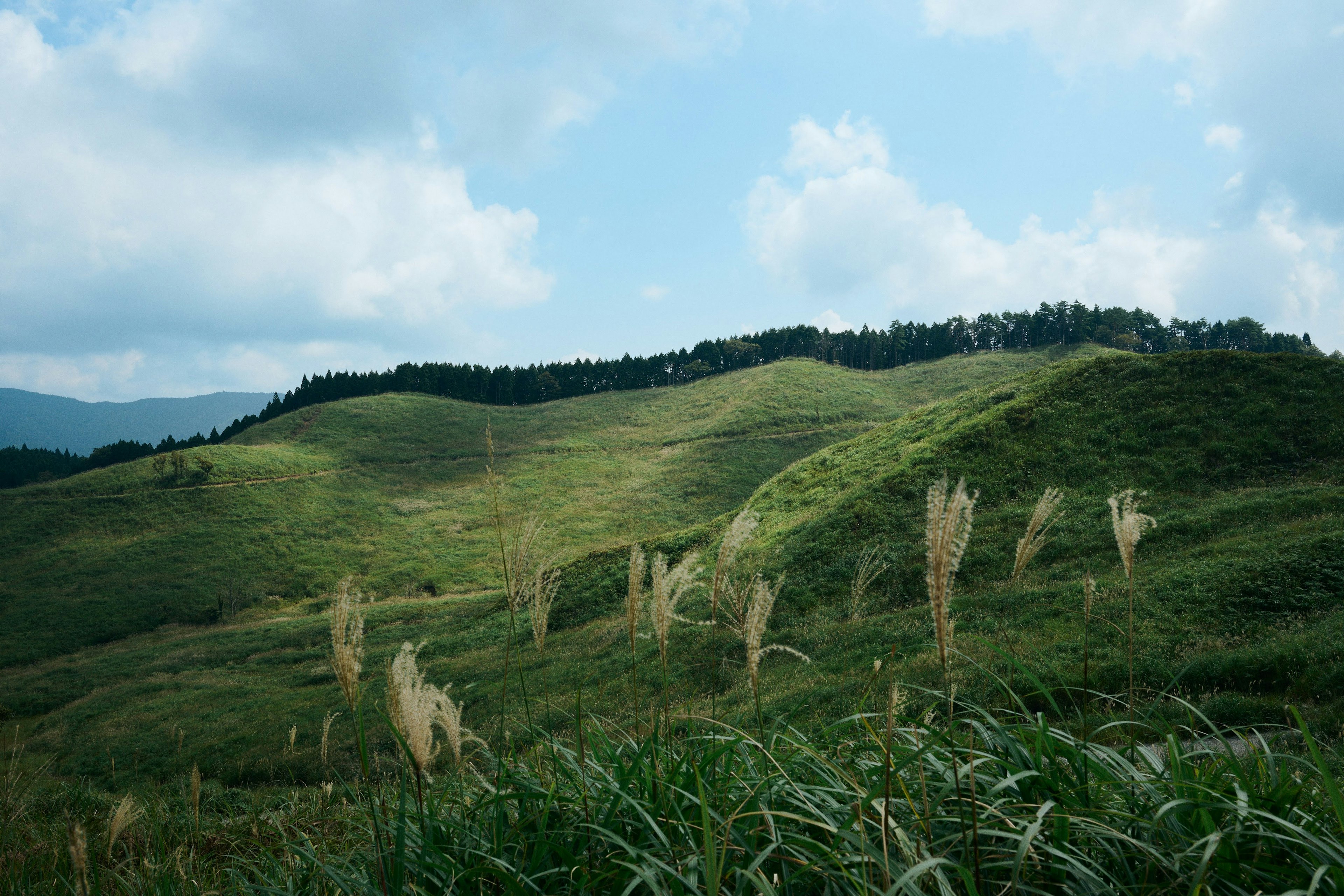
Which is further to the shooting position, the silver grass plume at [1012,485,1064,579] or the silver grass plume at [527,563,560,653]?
the silver grass plume at [527,563,560,653]

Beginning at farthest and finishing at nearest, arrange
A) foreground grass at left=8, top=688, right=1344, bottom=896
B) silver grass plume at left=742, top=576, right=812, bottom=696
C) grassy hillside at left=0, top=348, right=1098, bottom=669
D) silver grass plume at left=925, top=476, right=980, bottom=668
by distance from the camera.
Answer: grassy hillside at left=0, top=348, right=1098, bottom=669 → silver grass plume at left=742, top=576, right=812, bottom=696 → foreground grass at left=8, top=688, right=1344, bottom=896 → silver grass plume at left=925, top=476, right=980, bottom=668

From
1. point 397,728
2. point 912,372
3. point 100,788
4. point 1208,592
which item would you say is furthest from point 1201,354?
point 912,372

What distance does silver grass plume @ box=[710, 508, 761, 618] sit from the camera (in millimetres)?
2908

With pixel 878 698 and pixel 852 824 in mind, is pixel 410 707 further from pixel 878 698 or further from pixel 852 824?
pixel 878 698

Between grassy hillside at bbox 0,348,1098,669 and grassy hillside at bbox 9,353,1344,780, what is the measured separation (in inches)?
349

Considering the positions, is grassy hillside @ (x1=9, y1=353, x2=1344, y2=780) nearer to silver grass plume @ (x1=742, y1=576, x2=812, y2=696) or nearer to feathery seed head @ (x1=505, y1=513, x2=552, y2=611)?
silver grass plume @ (x1=742, y1=576, x2=812, y2=696)

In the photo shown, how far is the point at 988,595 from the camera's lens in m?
16.9

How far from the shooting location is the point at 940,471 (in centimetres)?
2605

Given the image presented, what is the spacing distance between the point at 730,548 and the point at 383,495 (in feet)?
257

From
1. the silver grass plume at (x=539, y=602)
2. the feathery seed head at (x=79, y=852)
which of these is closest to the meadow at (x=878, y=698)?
the silver grass plume at (x=539, y=602)

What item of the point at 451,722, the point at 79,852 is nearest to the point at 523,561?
the point at 451,722

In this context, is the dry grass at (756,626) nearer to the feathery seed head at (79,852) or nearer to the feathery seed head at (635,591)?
the feathery seed head at (635,591)

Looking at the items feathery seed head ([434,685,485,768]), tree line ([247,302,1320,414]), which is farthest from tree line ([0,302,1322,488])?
feathery seed head ([434,685,485,768])

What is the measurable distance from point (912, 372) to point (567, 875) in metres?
119
